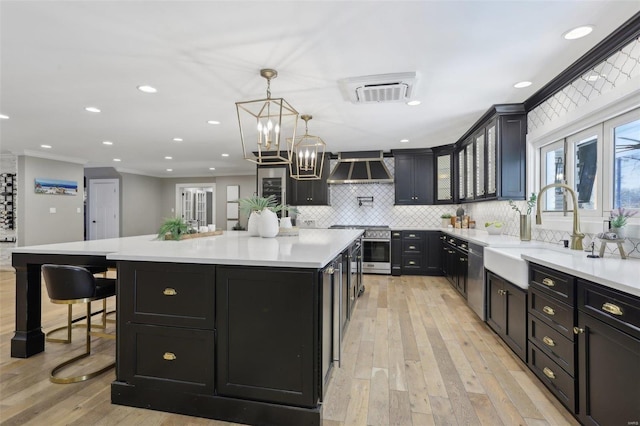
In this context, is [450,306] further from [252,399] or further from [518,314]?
[252,399]

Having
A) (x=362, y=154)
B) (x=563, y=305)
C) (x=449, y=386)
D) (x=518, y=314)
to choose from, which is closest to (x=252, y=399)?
(x=449, y=386)

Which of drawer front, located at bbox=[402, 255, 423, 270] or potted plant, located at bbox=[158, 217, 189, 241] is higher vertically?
potted plant, located at bbox=[158, 217, 189, 241]

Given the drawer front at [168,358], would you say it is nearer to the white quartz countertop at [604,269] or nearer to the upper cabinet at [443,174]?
the white quartz countertop at [604,269]

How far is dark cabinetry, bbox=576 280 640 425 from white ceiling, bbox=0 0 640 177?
5.46 feet

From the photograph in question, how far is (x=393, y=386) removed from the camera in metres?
2.12

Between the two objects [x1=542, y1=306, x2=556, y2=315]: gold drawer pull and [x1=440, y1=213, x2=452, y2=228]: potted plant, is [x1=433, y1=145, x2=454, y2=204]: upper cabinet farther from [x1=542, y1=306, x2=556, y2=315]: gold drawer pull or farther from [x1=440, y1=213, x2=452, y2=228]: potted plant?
[x1=542, y1=306, x2=556, y2=315]: gold drawer pull

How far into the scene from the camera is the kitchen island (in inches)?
66.7

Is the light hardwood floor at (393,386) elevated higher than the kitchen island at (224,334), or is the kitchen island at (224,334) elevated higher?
the kitchen island at (224,334)

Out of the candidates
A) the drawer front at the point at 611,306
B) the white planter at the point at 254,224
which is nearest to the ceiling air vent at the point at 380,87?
the white planter at the point at 254,224

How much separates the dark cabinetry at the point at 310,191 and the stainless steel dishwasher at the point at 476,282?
327cm

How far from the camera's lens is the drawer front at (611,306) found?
127cm

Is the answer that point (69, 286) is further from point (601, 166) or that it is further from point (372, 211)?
point (372, 211)

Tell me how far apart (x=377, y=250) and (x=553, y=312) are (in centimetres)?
395

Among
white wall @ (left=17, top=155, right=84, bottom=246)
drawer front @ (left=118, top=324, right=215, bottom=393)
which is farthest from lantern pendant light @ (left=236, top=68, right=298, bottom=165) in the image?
white wall @ (left=17, top=155, right=84, bottom=246)
